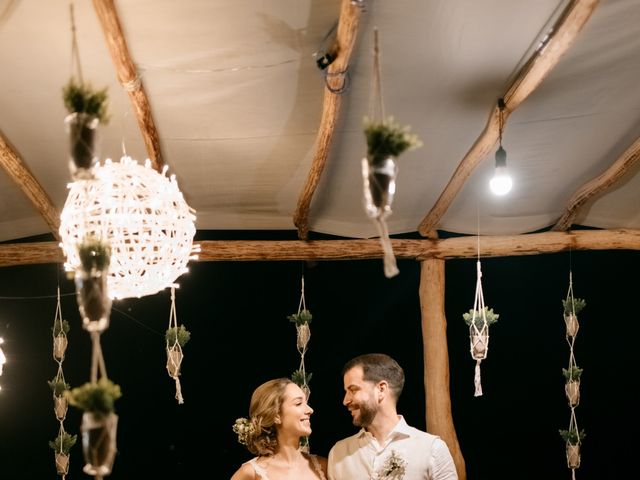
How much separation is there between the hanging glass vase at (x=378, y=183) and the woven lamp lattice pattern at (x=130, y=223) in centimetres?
110

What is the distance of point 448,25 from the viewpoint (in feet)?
9.24

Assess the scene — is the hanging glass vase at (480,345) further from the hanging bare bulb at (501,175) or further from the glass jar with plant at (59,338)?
the glass jar with plant at (59,338)

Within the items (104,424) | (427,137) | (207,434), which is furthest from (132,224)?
(207,434)

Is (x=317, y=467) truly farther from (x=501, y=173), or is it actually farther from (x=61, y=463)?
(x=61, y=463)

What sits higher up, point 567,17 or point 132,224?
point 567,17

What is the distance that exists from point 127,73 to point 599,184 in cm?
309

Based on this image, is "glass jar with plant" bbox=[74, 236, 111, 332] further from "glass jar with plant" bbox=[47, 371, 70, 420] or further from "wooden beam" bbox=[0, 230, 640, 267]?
"glass jar with plant" bbox=[47, 371, 70, 420]

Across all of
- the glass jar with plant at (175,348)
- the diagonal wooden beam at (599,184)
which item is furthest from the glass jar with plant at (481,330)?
the glass jar with plant at (175,348)

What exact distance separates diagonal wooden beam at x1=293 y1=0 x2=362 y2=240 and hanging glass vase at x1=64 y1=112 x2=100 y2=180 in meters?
1.16

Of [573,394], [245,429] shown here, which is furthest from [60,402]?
[573,394]

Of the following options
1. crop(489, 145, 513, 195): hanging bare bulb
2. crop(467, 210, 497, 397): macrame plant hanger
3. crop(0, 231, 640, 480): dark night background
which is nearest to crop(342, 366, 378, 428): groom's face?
crop(467, 210, 497, 397): macrame plant hanger

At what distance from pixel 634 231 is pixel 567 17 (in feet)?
8.84

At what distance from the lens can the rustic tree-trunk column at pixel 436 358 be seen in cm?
457

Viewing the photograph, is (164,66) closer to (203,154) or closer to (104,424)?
(203,154)
